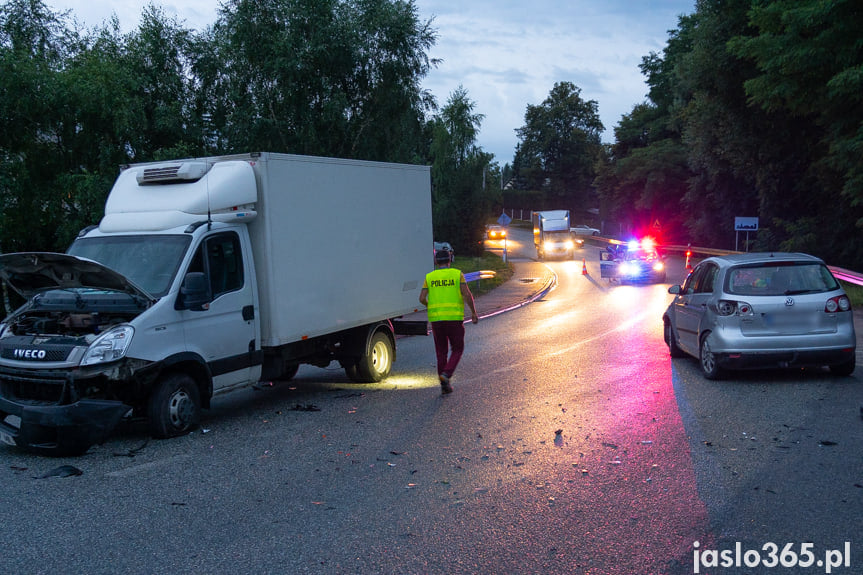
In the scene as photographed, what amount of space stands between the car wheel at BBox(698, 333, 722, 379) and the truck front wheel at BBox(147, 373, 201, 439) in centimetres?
640

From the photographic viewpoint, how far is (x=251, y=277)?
27.9ft

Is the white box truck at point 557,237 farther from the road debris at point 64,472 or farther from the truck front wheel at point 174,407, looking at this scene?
the road debris at point 64,472

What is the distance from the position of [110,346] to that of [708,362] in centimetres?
732

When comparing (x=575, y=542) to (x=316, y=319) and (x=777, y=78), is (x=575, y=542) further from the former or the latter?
(x=777, y=78)

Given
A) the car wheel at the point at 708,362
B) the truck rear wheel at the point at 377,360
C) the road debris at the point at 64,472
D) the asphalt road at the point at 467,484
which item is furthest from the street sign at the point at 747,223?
the road debris at the point at 64,472

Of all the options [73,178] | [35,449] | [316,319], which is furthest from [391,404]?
[73,178]

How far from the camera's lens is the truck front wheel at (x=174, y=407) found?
7.33 metres

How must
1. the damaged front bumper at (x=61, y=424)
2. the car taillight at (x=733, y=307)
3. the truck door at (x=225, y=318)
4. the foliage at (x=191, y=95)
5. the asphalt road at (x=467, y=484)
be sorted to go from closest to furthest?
the asphalt road at (x=467, y=484) < the damaged front bumper at (x=61, y=424) < the truck door at (x=225, y=318) < the car taillight at (x=733, y=307) < the foliage at (x=191, y=95)

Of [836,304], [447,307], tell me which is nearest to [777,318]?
[836,304]

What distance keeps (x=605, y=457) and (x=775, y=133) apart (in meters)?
29.7

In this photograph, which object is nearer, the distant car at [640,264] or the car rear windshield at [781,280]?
the car rear windshield at [781,280]

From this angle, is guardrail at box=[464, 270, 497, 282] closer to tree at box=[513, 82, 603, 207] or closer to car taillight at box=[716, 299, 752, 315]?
car taillight at box=[716, 299, 752, 315]

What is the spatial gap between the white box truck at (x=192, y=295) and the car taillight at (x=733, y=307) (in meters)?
4.51

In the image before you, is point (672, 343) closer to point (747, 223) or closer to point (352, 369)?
point (352, 369)
